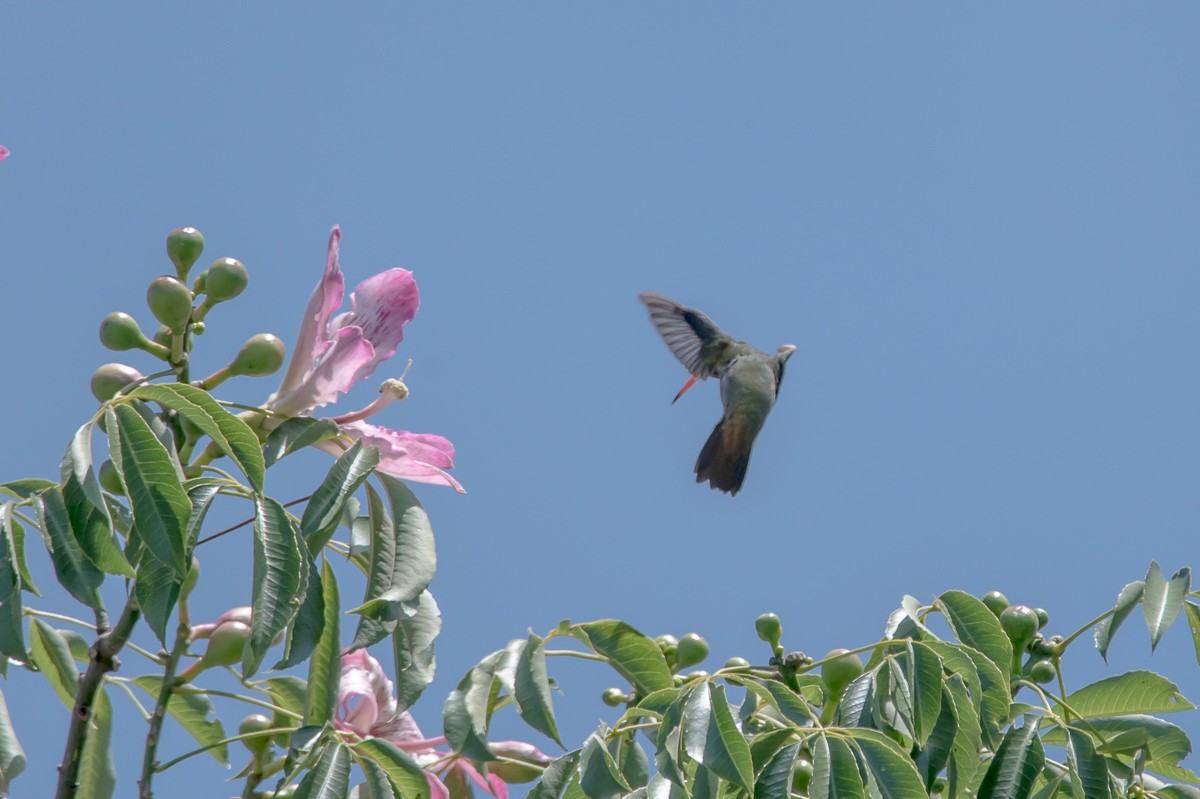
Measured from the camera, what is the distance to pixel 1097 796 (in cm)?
201

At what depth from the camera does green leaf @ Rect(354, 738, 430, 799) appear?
1946mm

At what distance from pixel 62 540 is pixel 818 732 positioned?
94cm

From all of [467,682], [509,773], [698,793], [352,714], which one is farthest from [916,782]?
[352,714]

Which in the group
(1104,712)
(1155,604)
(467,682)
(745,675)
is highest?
(1155,604)

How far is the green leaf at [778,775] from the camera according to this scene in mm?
1798

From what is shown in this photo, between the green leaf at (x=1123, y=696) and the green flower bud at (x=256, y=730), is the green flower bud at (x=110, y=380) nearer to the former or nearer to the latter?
the green flower bud at (x=256, y=730)

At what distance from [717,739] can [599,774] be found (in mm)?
166

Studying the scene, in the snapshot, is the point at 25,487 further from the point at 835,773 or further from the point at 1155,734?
the point at 1155,734

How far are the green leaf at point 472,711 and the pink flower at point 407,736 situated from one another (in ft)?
1.26

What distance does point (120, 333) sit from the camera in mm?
2137

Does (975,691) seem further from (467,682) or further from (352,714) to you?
(352,714)

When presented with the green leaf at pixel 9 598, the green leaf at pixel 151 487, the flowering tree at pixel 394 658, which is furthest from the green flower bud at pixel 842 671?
the green leaf at pixel 9 598

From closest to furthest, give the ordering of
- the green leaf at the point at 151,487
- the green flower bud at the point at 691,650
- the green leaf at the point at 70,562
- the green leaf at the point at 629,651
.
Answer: the green leaf at the point at 151,487
the green leaf at the point at 70,562
the green leaf at the point at 629,651
the green flower bud at the point at 691,650

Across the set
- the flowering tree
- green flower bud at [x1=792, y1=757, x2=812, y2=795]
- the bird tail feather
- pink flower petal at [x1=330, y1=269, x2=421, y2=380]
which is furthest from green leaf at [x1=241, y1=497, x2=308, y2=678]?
the bird tail feather
